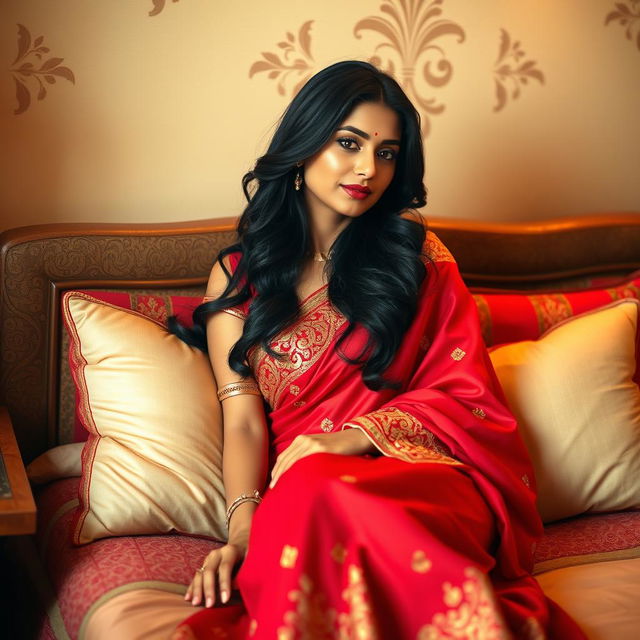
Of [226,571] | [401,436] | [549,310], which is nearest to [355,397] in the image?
[401,436]

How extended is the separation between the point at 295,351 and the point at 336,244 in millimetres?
328

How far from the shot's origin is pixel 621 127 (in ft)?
10.5

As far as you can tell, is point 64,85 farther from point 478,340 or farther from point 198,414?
point 478,340

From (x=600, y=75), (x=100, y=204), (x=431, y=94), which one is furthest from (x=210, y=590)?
(x=600, y=75)

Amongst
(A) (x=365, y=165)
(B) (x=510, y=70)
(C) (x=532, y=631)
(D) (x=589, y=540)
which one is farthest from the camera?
(B) (x=510, y=70)

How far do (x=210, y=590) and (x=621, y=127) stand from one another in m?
2.34

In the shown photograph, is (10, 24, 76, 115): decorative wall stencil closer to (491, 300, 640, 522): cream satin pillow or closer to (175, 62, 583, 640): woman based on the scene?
(175, 62, 583, 640): woman

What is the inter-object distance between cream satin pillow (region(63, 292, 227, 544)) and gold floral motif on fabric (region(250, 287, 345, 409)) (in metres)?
0.13

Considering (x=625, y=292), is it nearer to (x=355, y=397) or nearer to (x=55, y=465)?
(x=355, y=397)

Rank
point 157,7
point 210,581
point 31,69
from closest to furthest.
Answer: point 210,581
point 31,69
point 157,7

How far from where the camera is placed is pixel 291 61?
2666 millimetres

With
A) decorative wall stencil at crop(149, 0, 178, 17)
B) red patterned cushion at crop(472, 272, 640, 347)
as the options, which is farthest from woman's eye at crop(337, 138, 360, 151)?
decorative wall stencil at crop(149, 0, 178, 17)

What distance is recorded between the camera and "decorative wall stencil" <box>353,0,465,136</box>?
2768 millimetres

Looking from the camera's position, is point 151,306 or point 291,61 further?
point 291,61
